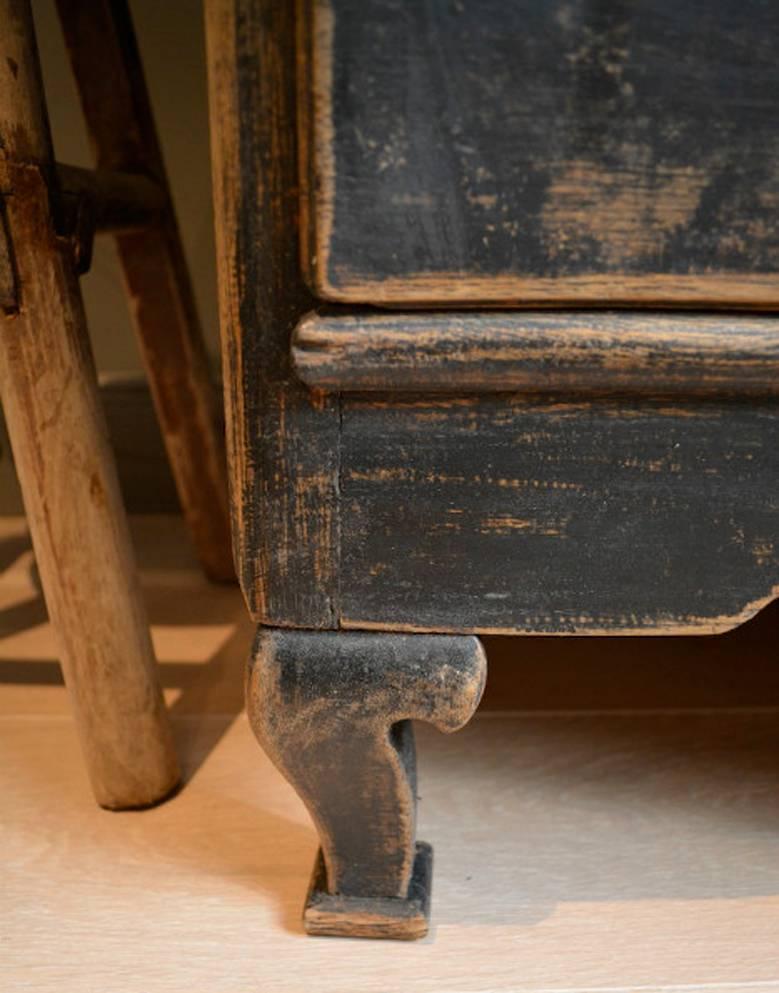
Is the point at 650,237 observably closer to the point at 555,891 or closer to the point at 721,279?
the point at 721,279

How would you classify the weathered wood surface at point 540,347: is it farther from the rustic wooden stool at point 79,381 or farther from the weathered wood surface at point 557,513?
the rustic wooden stool at point 79,381

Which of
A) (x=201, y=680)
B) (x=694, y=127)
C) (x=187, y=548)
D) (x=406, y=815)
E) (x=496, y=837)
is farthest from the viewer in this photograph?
(x=187, y=548)

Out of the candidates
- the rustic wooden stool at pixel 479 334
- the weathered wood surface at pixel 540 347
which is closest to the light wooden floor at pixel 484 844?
the rustic wooden stool at pixel 479 334

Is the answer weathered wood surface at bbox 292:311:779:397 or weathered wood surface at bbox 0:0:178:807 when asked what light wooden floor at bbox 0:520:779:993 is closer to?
weathered wood surface at bbox 0:0:178:807

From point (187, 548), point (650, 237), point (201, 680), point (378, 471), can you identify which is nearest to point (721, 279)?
point (650, 237)

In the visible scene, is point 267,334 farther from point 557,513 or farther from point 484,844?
point 484,844

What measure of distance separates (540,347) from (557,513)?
0.08m

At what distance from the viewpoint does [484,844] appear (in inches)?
25.1

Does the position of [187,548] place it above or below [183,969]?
below

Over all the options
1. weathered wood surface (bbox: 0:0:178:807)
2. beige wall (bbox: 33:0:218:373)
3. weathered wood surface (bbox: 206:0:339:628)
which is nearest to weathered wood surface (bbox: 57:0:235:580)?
beige wall (bbox: 33:0:218:373)

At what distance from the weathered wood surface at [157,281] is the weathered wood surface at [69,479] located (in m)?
0.27

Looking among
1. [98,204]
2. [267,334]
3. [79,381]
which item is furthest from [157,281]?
[267,334]

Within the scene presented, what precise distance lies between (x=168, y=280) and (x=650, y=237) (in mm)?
568

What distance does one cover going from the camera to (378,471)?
0.46 m
